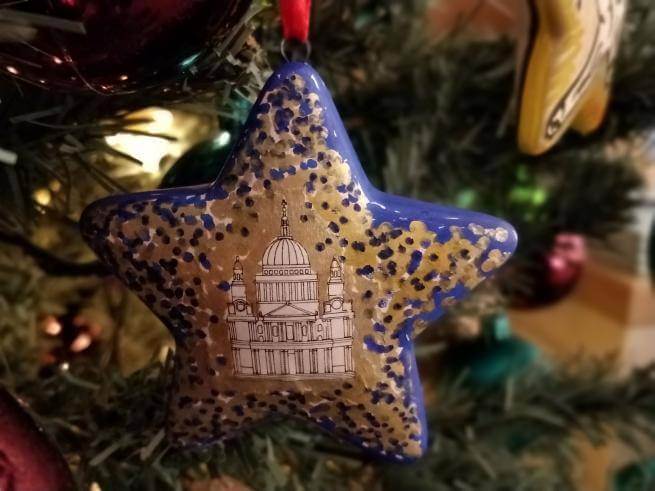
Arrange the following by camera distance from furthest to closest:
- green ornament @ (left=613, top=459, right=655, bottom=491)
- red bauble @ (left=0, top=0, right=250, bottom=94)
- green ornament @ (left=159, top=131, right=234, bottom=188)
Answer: green ornament @ (left=613, top=459, right=655, bottom=491) → green ornament @ (left=159, top=131, right=234, bottom=188) → red bauble @ (left=0, top=0, right=250, bottom=94)

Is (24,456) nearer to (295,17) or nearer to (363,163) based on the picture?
(295,17)

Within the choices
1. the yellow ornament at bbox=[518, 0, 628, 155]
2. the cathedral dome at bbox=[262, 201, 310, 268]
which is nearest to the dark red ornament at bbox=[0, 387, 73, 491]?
the cathedral dome at bbox=[262, 201, 310, 268]

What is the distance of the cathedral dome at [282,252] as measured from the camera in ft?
0.98

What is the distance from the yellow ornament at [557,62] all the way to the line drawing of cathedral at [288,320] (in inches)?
6.7

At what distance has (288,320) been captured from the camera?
306mm

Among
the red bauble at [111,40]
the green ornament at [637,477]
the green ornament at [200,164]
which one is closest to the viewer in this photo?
the red bauble at [111,40]

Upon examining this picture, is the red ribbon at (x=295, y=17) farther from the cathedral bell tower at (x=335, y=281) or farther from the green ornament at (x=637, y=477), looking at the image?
the green ornament at (x=637, y=477)

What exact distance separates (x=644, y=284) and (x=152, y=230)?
2.84 feet

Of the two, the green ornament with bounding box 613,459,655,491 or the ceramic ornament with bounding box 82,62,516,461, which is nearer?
the ceramic ornament with bounding box 82,62,516,461

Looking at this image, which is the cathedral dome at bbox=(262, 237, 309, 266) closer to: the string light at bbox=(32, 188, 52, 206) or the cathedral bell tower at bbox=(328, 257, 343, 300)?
the cathedral bell tower at bbox=(328, 257, 343, 300)

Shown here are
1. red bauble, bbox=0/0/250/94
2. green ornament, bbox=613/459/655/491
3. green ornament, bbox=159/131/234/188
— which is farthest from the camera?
green ornament, bbox=613/459/655/491

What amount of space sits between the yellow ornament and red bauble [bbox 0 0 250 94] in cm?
18

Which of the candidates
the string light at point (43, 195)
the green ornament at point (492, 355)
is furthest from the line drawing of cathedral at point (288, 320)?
the green ornament at point (492, 355)

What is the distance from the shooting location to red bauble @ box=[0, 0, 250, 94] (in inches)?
9.8
